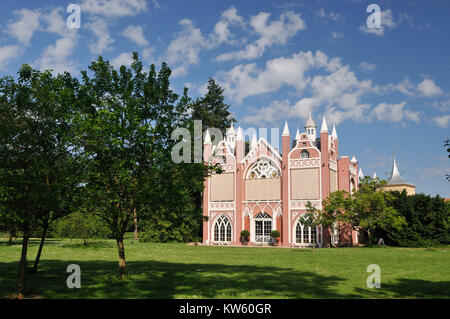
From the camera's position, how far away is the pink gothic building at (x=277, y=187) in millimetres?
44562

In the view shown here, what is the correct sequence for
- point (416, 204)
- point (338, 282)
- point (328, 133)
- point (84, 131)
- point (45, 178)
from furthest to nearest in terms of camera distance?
1. point (328, 133)
2. point (416, 204)
3. point (338, 282)
4. point (84, 131)
5. point (45, 178)

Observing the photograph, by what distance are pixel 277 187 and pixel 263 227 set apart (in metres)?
4.78

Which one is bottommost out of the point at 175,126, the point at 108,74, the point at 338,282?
the point at 338,282

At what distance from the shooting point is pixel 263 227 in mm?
46844

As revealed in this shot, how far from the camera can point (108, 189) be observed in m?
13.8

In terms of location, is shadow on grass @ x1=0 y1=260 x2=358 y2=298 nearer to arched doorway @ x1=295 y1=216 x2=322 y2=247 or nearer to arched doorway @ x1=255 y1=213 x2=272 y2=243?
arched doorway @ x1=295 y1=216 x2=322 y2=247

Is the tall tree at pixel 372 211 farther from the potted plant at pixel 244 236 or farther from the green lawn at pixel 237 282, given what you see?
the green lawn at pixel 237 282

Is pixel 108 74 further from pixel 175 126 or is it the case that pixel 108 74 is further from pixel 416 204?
pixel 416 204

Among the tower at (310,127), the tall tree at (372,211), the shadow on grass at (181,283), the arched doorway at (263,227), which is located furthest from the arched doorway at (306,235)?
the shadow on grass at (181,283)

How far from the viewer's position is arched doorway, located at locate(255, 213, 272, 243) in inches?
1829
